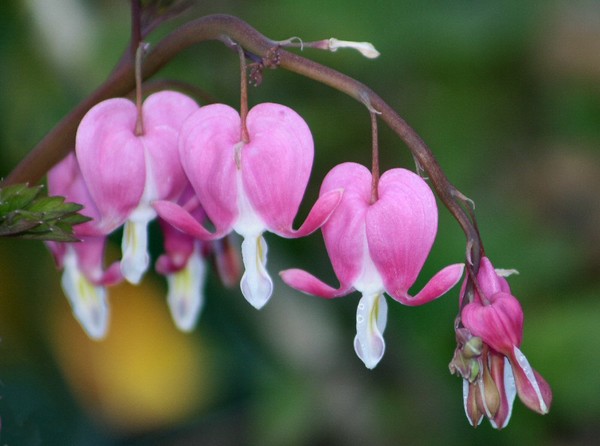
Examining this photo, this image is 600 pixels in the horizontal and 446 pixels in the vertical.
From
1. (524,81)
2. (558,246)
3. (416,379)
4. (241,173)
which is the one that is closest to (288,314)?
(416,379)

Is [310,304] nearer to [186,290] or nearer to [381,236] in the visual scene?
[186,290]

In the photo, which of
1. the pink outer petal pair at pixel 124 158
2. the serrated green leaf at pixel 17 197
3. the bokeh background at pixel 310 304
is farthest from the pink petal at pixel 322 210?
the bokeh background at pixel 310 304

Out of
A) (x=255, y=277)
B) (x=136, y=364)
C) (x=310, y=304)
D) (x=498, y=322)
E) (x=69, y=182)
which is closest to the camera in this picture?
(x=498, y=322)

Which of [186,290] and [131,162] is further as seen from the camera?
[186,290]

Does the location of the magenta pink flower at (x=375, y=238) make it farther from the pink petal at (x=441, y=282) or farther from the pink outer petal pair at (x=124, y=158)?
the pink outer petal pair at (x=124, y=158)

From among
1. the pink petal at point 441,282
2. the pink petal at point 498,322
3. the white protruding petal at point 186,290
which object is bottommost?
the white protruding petal at point 186,290

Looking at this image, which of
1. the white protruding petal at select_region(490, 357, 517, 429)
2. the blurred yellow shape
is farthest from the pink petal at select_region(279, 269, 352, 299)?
the blurred yellow shape

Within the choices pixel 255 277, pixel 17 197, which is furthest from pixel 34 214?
pixel 255 277
